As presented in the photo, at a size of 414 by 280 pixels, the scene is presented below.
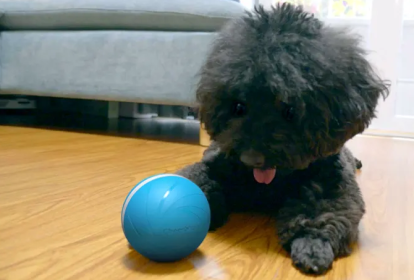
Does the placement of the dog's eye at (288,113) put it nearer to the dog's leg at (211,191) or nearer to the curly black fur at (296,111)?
the curly black fur at (296,111)

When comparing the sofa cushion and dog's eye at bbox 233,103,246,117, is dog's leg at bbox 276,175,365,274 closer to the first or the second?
dog's eye at bbox 233,103,246,117

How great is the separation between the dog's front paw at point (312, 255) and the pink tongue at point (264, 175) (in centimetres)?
23

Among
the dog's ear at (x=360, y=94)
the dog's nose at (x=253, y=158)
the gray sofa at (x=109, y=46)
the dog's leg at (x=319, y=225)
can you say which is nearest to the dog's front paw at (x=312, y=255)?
the dog's leg at (x=319, y=225)

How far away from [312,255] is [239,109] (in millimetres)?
377

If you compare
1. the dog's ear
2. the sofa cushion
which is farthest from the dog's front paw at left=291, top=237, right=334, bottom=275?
the sofa cushion

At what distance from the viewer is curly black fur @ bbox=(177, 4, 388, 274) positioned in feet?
3.35

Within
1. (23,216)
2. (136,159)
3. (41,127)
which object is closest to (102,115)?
(41,127)

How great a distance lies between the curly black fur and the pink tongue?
35 mm

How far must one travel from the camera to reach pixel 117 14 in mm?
2684

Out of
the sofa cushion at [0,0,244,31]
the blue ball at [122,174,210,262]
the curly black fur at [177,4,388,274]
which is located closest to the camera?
the blue ball at [122,174,210,262]

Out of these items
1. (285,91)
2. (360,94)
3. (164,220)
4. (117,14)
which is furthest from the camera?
(117,14)

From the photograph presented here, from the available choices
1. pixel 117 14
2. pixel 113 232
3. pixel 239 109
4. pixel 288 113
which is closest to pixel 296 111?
pixel 288 113

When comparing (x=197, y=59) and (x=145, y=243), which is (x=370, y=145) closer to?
(x=197, y=59)

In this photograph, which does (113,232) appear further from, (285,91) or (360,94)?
(360,94)
